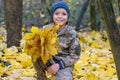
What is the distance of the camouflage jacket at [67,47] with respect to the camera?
Result: 11.2ft

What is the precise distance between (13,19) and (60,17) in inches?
123

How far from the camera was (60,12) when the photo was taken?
11.3 ft

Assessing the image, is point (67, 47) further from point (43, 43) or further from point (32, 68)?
point (32, 68)

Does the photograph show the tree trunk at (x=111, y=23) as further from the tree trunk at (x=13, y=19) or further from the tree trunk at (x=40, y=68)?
the tree trunk at (x=13, y=19)

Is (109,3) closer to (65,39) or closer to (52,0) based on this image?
(65,39)

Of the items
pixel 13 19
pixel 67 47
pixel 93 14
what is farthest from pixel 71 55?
pixel 93 14

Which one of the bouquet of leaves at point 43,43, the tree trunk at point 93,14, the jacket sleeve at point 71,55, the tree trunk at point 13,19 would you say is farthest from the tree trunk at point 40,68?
the tree trunk at point 93,14

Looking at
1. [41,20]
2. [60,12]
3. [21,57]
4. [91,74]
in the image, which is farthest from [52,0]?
[60,12]

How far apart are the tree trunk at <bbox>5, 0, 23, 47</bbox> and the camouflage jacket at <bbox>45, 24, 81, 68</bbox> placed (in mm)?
2986

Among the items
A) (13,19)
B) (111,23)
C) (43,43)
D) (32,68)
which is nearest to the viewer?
(43,43)

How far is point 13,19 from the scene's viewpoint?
21.0 feet

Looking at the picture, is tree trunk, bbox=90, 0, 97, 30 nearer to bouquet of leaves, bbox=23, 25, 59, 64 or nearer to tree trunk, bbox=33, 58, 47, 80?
tree trunk, bbox=33, 58, 47, 80

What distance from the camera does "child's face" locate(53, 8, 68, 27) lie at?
11.2 ft

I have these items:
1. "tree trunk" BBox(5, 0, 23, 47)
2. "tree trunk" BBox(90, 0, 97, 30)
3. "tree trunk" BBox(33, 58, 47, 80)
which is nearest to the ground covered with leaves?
"tree trunk" BBox(5, 0, 23, 47)
